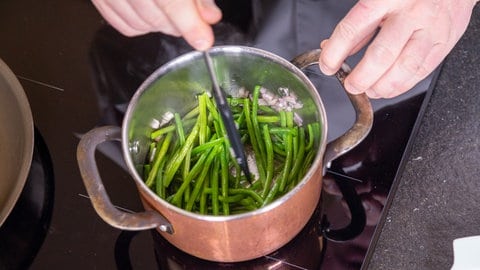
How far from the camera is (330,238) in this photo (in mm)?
931

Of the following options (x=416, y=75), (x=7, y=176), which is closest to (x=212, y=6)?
(x=416, y=75)

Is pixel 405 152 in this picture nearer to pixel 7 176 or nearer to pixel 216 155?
pixel 216 155

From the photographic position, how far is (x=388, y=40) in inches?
32.4

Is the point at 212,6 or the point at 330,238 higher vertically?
the point at 212,6

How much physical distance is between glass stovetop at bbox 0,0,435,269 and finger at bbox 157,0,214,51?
282 mm

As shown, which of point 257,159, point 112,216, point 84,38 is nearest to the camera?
point 112,216

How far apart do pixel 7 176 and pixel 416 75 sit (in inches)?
22.6

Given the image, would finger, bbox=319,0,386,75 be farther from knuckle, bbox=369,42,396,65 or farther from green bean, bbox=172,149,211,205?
green bean, bbox=172,149,211,205

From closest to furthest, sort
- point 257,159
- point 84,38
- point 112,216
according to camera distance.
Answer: point 112,216, point 257,159, point 84,38

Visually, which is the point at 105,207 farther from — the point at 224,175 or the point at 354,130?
the point at 354,130

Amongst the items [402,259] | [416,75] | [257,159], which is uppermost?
[416,75]

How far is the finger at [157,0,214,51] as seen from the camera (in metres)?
0.78

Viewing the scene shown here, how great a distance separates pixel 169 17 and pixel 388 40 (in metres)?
0.26

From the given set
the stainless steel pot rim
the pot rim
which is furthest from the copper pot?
the stainless steel pot rim
